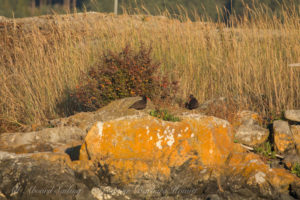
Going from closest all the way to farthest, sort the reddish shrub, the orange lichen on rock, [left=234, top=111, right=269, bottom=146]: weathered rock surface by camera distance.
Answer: the orange lichen on rock, [left=234, top=111, right=269, bottom=146]: weathered rock surface, the reddish shrub

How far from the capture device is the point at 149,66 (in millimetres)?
5164

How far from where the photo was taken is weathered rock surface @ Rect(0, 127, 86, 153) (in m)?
4.34

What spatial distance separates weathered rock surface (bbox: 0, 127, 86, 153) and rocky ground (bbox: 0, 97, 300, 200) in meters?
0.65

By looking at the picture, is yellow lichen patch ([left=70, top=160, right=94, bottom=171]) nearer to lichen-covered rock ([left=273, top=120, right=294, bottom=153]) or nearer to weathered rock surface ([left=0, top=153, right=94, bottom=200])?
weathered rock surface ([left=0, top=153, right=94, bottom=200])

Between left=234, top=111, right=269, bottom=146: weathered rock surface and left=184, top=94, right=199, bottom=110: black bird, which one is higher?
left=184, top=94, right=199, bottom=110: black bird

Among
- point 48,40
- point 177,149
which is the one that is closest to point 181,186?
point 177,149

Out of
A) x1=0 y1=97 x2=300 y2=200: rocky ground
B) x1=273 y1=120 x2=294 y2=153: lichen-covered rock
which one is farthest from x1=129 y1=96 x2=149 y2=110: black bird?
x1=273 y1=120 x2=294 y2=153: lichen-covered rock

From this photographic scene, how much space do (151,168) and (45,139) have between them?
1.77m

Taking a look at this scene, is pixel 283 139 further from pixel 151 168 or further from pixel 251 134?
pixel 151 168

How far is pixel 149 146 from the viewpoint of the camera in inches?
137

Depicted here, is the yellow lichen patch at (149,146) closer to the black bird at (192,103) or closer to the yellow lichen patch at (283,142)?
the yellow lichen patch at (283,142)

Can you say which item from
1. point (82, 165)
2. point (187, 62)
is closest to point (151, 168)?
point (82, 165)

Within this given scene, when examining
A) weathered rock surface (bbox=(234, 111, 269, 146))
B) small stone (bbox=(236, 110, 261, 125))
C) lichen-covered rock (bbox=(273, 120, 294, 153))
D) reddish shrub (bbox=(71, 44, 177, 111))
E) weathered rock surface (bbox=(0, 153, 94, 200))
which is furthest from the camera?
reddish shrub (bbox=(71, 44, 177, 111))

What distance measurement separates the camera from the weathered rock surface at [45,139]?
4.34 m
